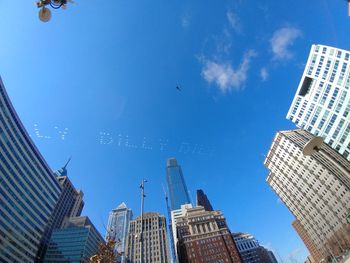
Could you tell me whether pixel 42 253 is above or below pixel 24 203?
above

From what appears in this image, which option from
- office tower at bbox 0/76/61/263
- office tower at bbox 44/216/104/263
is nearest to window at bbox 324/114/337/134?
office tower at bbox 0/76/61/263

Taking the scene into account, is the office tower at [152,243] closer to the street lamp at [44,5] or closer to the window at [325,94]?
the window at [325,94]

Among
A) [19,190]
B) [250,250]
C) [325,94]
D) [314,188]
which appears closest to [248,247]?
[250,250]

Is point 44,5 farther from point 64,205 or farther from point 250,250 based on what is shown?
point 250,250

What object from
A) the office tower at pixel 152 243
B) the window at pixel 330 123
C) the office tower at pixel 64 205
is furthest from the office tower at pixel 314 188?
the office tower at pixel 64 205

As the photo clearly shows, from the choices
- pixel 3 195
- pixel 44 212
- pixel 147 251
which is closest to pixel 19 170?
pixel 3 195

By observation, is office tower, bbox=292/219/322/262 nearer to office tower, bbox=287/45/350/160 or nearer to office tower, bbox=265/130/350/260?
office tower, bbox=265/130/350/260

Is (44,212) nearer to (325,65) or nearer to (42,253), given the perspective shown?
(42,253)
